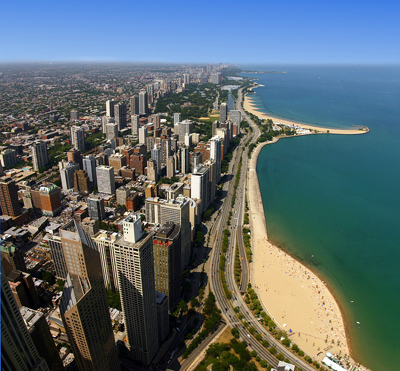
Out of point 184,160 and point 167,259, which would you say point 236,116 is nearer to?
point 184,160

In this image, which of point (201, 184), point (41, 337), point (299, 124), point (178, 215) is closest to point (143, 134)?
point (201, 184)

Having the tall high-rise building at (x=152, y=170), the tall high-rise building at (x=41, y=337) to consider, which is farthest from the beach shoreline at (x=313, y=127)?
the tall high-rise building at (x=41, y=337)

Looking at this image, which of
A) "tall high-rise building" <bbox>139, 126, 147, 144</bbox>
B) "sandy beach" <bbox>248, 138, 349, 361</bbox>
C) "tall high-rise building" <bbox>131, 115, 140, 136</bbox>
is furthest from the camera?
"tall high-rise building" <bbox>131, 115, 140, 136</bbox>

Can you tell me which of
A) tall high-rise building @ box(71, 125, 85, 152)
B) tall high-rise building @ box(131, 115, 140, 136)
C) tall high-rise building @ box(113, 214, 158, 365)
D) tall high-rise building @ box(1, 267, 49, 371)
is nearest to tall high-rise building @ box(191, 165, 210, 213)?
tall high-rise building @ box(113, 214, 158, 365)

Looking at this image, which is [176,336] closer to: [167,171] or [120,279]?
[120,279]

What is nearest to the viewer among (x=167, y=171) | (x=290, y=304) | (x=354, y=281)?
(x=290, y=304)

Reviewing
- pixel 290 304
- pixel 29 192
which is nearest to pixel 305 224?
pixel 290 304

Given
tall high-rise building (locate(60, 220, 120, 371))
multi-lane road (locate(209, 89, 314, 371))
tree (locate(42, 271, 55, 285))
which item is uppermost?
tall high-rise building (locate(60, 220, 120, 371))

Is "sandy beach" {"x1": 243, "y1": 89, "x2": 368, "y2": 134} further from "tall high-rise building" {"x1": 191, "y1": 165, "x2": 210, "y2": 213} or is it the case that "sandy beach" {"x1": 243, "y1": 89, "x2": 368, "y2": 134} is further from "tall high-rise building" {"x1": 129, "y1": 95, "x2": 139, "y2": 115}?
"tall high-rise building" {"x1": 191, "y1": 165, "x2": 210, "y2": 213}
